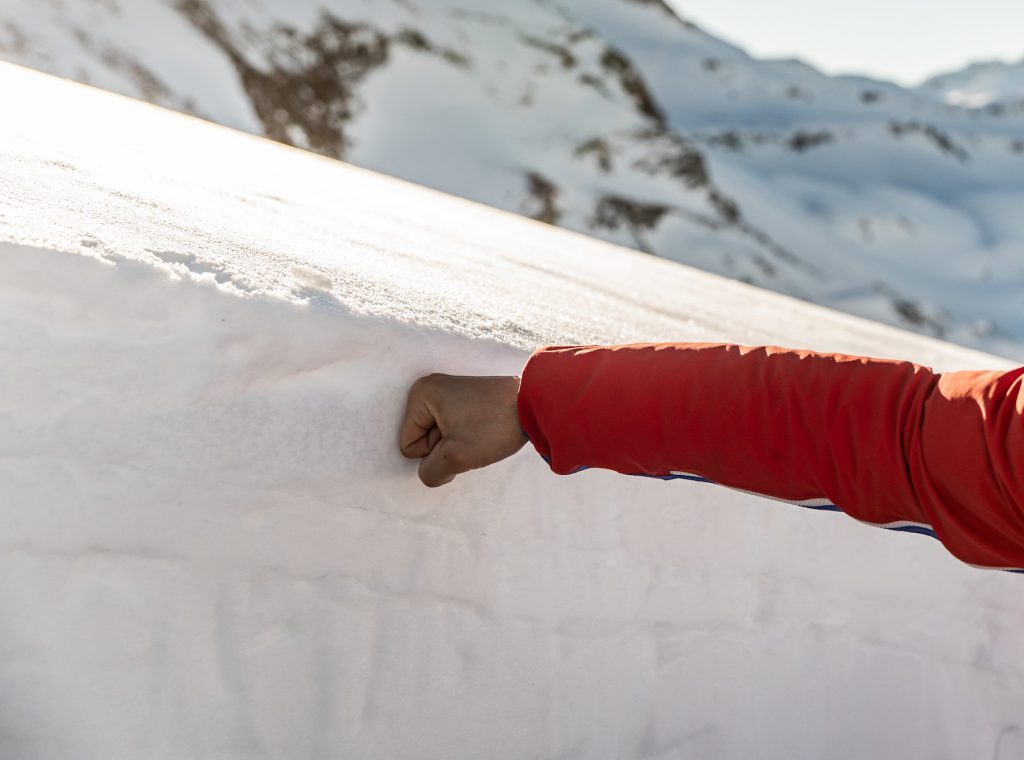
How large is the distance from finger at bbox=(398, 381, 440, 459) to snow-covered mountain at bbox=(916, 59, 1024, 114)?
15973 mm

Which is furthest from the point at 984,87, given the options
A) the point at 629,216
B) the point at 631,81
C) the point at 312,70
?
the point at 312,70

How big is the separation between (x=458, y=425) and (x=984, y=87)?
18.9 meters

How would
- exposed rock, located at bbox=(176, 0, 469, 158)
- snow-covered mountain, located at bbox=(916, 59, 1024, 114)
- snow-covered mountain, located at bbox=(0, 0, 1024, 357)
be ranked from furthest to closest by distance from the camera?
snow-covered mountain, located at bbox=(916, 59, 1024, 114), exposed rock, located at bbox=(176, 0, 469, 158), snow-covered mountain, located at bbox=(0, 0, 1024, 357)

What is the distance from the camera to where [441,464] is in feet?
2.08

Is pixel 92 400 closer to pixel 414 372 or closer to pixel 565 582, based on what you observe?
pixel 414 372

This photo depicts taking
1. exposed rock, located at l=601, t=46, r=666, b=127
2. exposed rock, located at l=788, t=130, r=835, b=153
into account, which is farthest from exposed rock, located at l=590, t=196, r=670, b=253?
exposed rock, located at l=788, t=130, r=835, b=153

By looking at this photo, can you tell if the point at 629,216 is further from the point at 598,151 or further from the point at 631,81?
the point at 631,81

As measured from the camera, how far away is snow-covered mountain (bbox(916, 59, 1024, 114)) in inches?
570

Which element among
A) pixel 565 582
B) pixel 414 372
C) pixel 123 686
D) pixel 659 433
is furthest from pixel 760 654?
pixel 123 686

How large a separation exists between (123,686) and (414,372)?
29 cm

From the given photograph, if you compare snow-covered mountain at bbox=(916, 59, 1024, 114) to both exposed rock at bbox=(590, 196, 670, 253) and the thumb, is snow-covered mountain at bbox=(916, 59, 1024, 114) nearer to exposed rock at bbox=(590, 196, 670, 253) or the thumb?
exposed rock at bbox=(590, 196, 670, 253)

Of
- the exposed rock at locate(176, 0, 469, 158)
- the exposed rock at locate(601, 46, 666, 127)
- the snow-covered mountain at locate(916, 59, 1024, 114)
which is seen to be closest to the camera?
the exposed rock at locate(176, 0, 469, 158)

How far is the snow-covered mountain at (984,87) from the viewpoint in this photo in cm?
1449

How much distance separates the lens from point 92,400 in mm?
547
